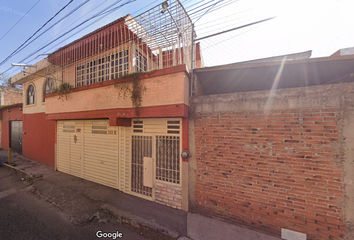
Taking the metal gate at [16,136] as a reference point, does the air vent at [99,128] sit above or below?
above

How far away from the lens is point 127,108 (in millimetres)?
4105

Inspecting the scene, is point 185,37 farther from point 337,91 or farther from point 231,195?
point 231,195

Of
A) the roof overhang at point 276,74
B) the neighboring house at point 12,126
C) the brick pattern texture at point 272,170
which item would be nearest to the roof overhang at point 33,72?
the neighboring house at point 12,126

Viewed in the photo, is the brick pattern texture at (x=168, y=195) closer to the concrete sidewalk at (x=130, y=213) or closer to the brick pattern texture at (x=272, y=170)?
the concrete sidewalk at (x=130, y=213)

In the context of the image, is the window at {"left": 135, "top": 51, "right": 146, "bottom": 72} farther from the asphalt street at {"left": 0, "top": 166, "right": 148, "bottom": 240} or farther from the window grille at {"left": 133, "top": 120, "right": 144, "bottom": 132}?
the asphalt street at {"left": 0, "top": 166, "right": 148, "bottom": 240}

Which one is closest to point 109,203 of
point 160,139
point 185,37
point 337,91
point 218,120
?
point 160,139

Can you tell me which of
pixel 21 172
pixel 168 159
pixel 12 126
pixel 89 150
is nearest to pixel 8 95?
pixel 12 126

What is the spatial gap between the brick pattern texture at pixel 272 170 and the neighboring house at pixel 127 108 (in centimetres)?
76

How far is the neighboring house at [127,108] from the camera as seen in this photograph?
12.1 ft

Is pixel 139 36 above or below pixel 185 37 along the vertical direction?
above

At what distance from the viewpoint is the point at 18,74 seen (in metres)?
8.98

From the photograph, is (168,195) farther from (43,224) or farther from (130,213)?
(43,224)

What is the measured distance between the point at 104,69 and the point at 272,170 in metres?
6.29

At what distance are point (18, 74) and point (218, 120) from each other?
13.5 metres
